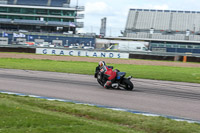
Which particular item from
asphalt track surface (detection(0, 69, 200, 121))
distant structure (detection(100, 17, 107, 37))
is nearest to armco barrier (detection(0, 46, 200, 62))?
asphalt track surface (detection(0, 69, 200, 121))

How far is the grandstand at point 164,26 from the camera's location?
226ft

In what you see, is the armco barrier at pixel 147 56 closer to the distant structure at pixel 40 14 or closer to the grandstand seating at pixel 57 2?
the distant structure at pixel 40 14

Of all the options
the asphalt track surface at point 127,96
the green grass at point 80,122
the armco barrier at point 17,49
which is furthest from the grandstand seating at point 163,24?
the green grass at point 80,122

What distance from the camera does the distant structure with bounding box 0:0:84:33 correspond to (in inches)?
3105

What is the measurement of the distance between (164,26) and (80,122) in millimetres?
69959

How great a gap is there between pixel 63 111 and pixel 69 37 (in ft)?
190

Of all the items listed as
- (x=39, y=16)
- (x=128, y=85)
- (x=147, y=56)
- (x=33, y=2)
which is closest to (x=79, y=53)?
(x=147, y=56)

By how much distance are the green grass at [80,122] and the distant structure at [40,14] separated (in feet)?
231

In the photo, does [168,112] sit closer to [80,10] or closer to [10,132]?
[10,132]

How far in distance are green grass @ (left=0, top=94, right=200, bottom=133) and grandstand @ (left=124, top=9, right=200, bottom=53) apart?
59.7 m

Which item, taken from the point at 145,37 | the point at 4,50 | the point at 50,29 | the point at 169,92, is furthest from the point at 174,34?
the point at 169,92

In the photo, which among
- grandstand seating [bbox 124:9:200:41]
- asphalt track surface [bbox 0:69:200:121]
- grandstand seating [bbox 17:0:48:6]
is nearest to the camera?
asphalt track surface [bbox 0:69:200:121]

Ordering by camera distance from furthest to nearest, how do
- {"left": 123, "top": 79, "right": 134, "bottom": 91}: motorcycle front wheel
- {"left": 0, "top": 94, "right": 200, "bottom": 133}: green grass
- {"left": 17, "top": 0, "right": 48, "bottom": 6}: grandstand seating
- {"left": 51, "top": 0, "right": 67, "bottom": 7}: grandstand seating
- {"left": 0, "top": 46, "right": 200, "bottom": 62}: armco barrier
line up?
{"left": 51, "top": 0, "right": 67, "bottom": 7}: grandstand seating
{"left": 17, "top": 0, "right": 48, "bottom": 6}: grandstand seating
{"left": 0, "top": 46, "right": 200, "bottom": 62}: armco barrier
{"left": 123, "top": 79, "right": 134, "bottom": 91}: motorcycle front wheel
{"left": 0, "top": 94, "right": 200, "bottom": 133}: green grass

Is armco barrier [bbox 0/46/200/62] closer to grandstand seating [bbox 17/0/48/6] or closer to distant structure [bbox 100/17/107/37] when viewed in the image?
distant structure [bbox 100/17/107/37]
